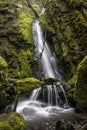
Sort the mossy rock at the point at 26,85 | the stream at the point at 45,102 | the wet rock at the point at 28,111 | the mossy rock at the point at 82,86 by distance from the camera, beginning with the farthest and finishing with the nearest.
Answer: the wet rock at the point at 28,111 → the mossy rock at the point at 82,86 → the stream at the point at 45,102 → the mossy rock at the point at 26,85

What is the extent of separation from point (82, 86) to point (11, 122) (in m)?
6.04

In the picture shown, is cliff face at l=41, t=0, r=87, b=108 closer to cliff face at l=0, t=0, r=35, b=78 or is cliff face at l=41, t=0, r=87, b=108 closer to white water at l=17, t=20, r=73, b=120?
white water at l=17, t=20, r=73, b=120

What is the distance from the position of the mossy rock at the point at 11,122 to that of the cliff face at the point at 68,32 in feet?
30.4

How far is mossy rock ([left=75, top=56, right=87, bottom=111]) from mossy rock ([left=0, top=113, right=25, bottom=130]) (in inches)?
204

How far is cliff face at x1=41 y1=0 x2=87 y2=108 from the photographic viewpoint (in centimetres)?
2078

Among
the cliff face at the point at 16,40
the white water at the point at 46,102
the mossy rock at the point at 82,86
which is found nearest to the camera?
the mossy rock at the point at 82,86

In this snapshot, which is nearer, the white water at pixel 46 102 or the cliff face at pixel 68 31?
the white water at pixel 46 102

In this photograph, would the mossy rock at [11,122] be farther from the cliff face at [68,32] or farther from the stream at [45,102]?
the cliff face at [68,32]

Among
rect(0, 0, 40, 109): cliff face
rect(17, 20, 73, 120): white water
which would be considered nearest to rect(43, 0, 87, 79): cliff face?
rect(17, 20, 73, 120): white water

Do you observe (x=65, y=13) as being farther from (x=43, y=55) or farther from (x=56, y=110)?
(x=56, y=110)

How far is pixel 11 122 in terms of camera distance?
10578mm

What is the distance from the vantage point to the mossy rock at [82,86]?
14.9 meters

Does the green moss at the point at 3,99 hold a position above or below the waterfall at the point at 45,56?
below

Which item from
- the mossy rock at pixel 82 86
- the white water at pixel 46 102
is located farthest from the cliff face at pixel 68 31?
the mossy rock at pixel 82 86
